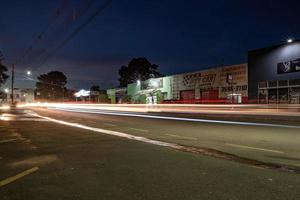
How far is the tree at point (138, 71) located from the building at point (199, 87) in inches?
1074

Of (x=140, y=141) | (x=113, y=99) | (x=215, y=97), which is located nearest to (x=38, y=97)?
(x=113, y=99)

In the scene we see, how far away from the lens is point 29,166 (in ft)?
31.3

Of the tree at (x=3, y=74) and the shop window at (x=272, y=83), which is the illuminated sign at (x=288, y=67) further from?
the tree at (x=3, y=74)

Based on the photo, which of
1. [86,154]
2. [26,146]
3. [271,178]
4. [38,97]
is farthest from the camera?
[38,97]

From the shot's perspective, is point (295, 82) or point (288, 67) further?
point (288, 67)

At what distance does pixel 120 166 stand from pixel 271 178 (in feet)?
10.9

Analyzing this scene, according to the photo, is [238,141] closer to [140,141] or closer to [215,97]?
[140,141]

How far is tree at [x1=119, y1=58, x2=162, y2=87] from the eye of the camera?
10788 centimetres

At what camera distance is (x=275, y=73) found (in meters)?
45.1

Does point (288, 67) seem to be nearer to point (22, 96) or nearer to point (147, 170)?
point (147, 170)

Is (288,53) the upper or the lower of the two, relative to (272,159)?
upper

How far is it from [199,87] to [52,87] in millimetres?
98203

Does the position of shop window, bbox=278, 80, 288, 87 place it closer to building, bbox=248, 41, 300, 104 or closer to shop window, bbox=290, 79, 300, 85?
building, bbox=248, 41, 300, 104

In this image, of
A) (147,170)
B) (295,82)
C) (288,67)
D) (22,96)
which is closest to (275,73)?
(288,67)
